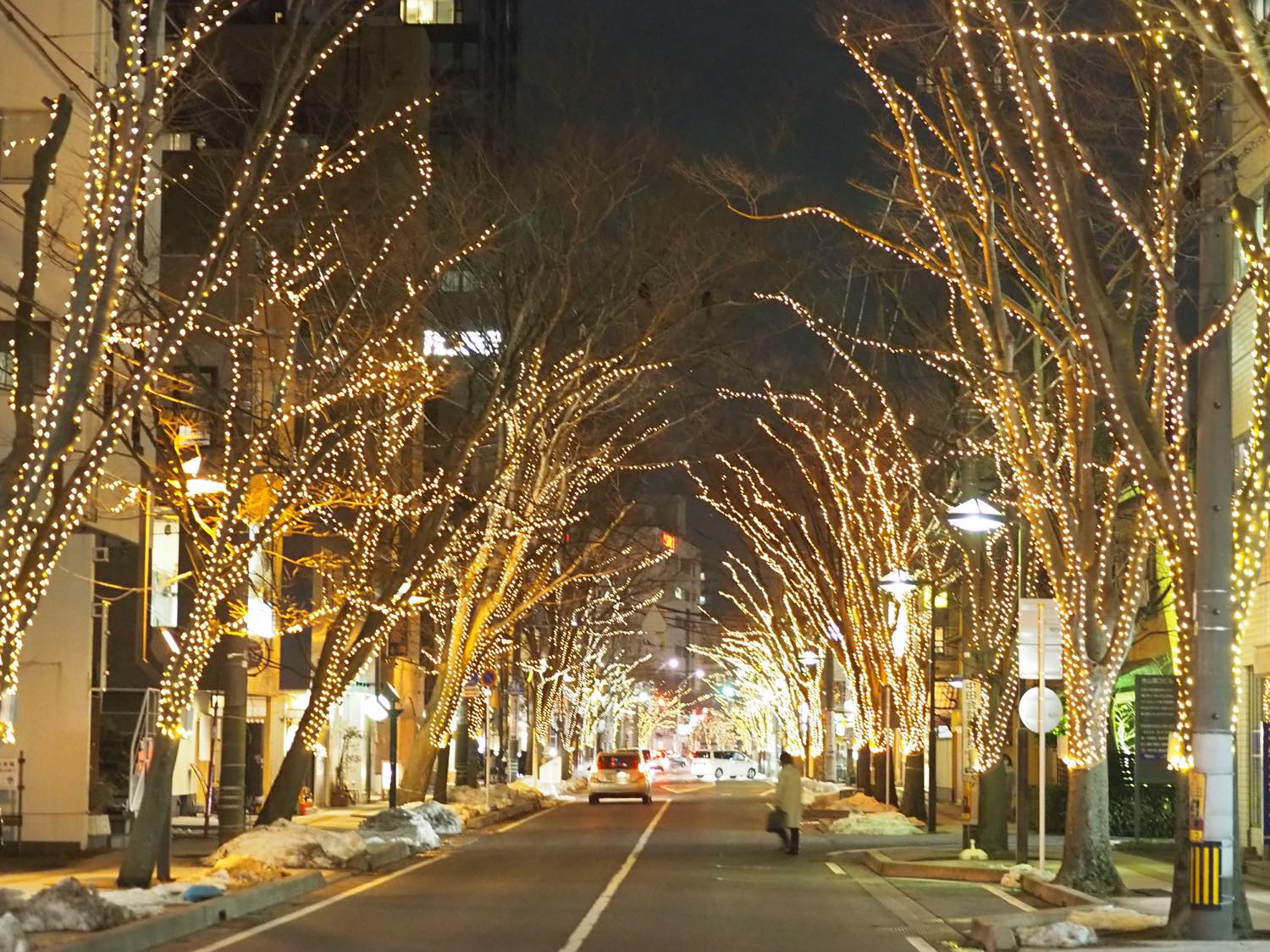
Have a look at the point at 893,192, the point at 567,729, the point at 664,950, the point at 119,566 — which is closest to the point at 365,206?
the point at 119,566

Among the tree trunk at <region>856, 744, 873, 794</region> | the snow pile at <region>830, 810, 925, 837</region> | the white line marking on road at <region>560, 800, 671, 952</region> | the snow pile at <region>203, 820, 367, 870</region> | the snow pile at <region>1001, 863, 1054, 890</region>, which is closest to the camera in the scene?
the white line marking on road at <region>560, 800, 671, 952</region>

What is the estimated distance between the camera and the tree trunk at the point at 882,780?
142 feet

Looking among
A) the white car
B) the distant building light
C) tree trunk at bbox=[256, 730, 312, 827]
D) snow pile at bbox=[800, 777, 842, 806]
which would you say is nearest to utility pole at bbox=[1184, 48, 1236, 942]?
tree trunk at bbox=[256, 730, 312, 827]

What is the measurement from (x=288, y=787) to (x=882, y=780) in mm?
22697

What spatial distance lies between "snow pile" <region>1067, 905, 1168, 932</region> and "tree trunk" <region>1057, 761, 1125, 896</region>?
3.35 m

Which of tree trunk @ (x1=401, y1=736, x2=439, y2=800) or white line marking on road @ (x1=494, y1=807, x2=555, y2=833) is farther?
white line marking on road @ (x1=494, y1=807, x2=555, y2=833)

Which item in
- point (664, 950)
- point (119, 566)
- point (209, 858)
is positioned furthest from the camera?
point (119, 566)

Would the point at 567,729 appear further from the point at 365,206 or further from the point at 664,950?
the point at 664,950

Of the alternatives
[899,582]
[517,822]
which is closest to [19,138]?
[899,582]

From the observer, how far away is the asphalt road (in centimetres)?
1620

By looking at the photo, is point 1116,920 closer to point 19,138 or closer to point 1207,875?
point 1207,875

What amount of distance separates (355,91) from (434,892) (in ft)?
55.1

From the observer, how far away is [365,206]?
95.3 ft

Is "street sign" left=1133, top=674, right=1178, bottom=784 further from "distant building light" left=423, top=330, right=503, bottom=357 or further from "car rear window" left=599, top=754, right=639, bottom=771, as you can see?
"car rear window" left=599, top=754, right=639, bottom=771
